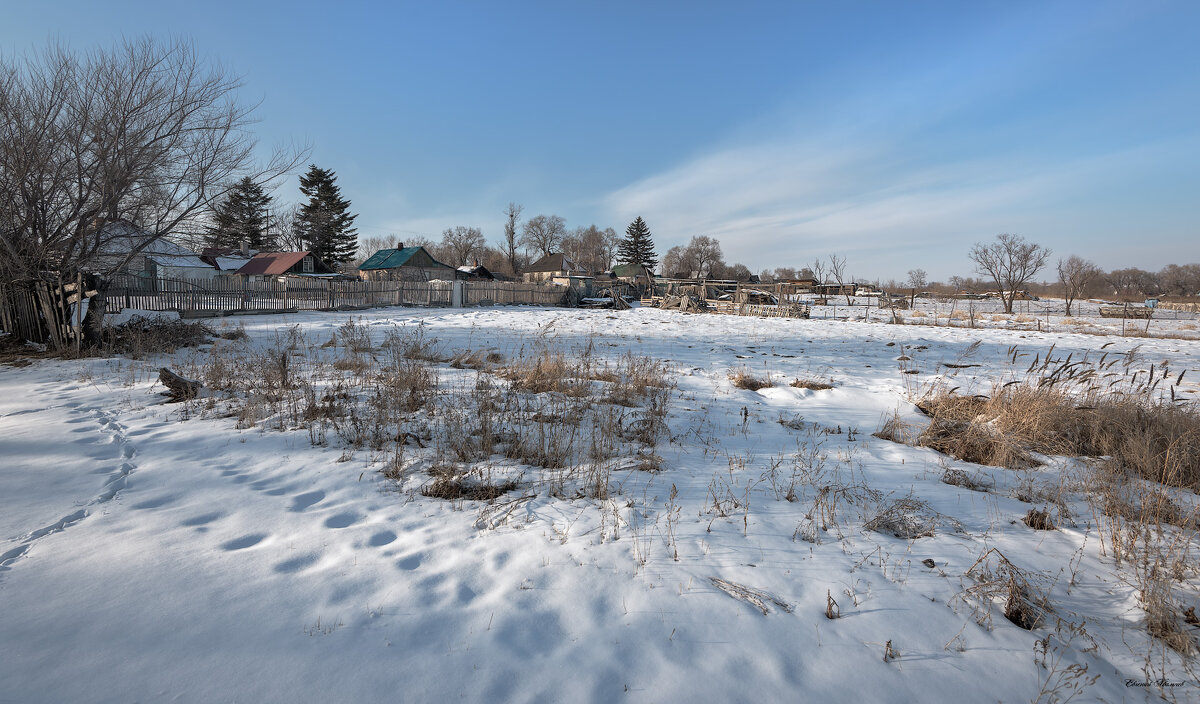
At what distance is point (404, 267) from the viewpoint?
47594 millimetres

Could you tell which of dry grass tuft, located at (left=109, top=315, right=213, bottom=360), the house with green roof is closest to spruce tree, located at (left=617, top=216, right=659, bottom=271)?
the house with green roof

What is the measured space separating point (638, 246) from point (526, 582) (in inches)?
3204

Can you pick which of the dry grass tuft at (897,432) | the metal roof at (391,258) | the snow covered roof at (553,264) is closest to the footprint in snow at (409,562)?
the dry grass tuft at (897,432)

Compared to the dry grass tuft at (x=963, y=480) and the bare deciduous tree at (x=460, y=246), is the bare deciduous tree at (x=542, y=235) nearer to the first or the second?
the bare deciduous tree at (x=460, y=246)

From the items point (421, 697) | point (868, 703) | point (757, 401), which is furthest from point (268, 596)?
point (757, 401)

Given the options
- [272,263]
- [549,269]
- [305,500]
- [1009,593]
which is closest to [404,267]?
[272,263]

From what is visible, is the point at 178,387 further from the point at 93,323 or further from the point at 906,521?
the point at 906,521

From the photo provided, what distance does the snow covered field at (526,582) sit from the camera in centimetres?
182

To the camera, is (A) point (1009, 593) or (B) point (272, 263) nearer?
(A) point (1009, 593)

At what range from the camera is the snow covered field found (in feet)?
5.98

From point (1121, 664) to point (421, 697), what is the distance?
2722 millimetres

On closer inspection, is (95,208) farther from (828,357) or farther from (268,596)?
(828,357)

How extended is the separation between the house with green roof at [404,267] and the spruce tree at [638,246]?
37529mm

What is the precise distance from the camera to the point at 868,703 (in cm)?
176
